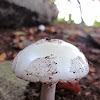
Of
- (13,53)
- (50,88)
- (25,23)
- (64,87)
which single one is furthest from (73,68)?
(25,23)

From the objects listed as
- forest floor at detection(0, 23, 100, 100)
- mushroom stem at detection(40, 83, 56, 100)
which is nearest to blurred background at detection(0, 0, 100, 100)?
forest floor at detection(0, 23, 100, 100)

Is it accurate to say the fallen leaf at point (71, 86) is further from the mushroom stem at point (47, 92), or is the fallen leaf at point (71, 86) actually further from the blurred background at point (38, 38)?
the mushroom stem at point (47, 92)

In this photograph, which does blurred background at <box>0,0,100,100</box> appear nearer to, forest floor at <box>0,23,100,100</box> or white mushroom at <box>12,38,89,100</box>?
forest floor at <box>0,23,100,100</box>

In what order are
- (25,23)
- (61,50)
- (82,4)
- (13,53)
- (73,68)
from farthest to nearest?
(25,23) → (13,53) → (82,4) → (61,50) → (73,68)

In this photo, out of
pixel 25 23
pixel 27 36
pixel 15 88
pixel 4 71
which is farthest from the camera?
pixel 25 23

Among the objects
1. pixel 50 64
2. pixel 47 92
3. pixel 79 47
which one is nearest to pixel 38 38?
pixel 79 47

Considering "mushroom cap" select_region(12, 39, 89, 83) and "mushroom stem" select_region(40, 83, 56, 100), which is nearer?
"mushroom cap" select_region(12, 39, 89, 83)

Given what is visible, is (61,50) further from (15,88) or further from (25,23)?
(25,23)
